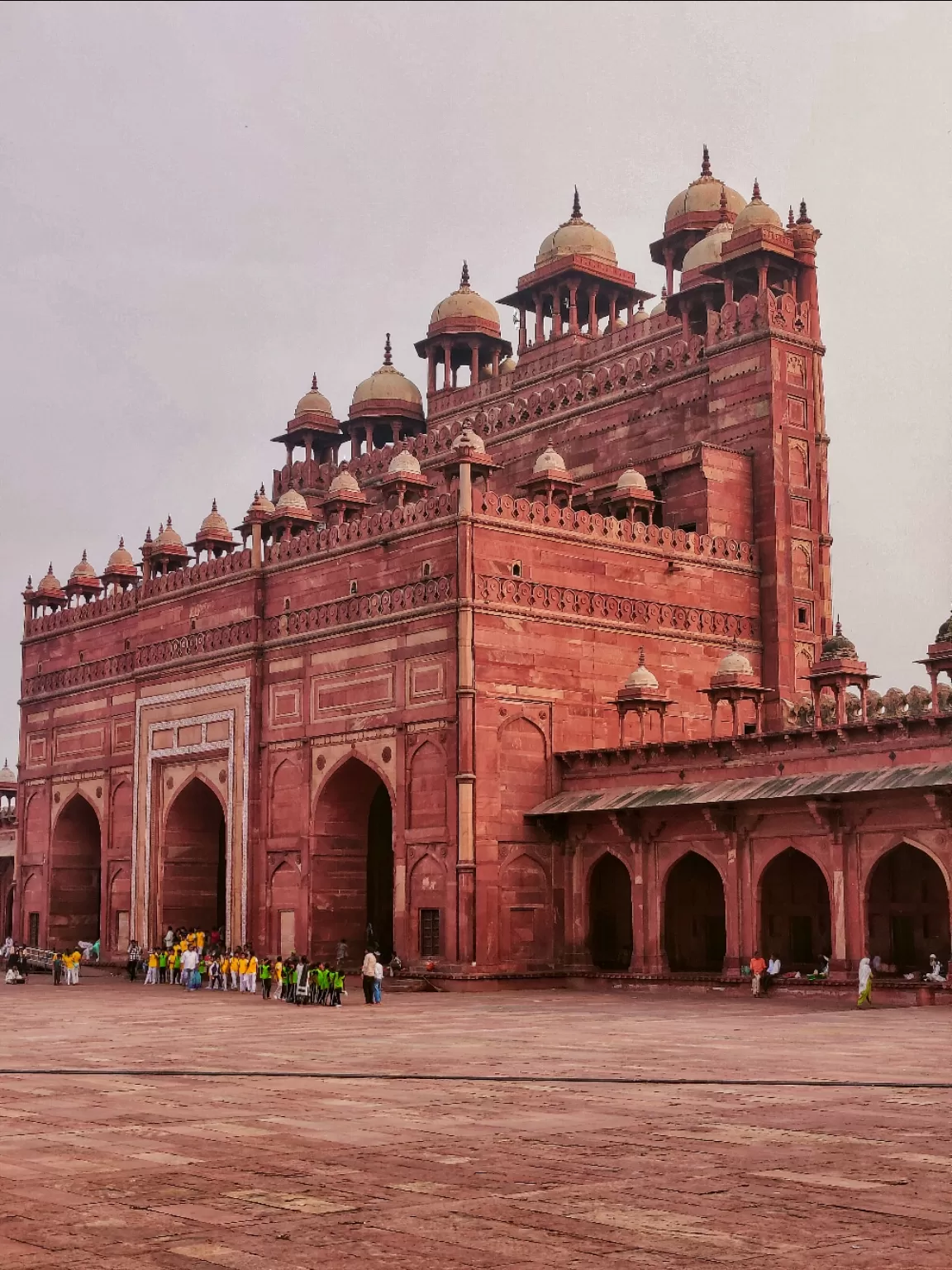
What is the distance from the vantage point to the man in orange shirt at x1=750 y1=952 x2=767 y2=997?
2461cm

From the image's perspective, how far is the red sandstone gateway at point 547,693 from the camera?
26.2m

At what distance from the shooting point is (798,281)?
3422 centimetres

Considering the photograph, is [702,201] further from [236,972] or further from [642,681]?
[236,972]

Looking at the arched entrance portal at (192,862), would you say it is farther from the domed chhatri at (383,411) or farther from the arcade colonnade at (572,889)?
the domed chhatri at (383,411)

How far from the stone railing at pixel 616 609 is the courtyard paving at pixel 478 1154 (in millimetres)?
12621

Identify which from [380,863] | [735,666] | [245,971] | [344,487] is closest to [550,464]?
[344,487]

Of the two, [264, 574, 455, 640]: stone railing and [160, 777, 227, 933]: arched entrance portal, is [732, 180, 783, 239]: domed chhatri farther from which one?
[160, 777, 227, 933]: arched entrance portal

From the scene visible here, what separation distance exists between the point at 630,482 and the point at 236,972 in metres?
12.2

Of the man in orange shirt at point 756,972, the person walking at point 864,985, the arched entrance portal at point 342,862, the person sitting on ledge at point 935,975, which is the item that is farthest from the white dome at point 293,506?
the person sitting on ledge at point 935,975

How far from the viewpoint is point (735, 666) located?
1115 inches

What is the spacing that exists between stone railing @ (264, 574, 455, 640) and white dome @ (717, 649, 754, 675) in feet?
16.1

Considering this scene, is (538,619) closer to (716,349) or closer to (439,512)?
(439,512)

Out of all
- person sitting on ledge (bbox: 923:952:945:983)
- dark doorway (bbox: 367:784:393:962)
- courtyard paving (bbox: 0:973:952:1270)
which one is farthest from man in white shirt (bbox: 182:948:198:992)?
person sitting on ledge (bbox: 923:952:945:983)

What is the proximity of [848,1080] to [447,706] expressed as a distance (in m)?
16.8
